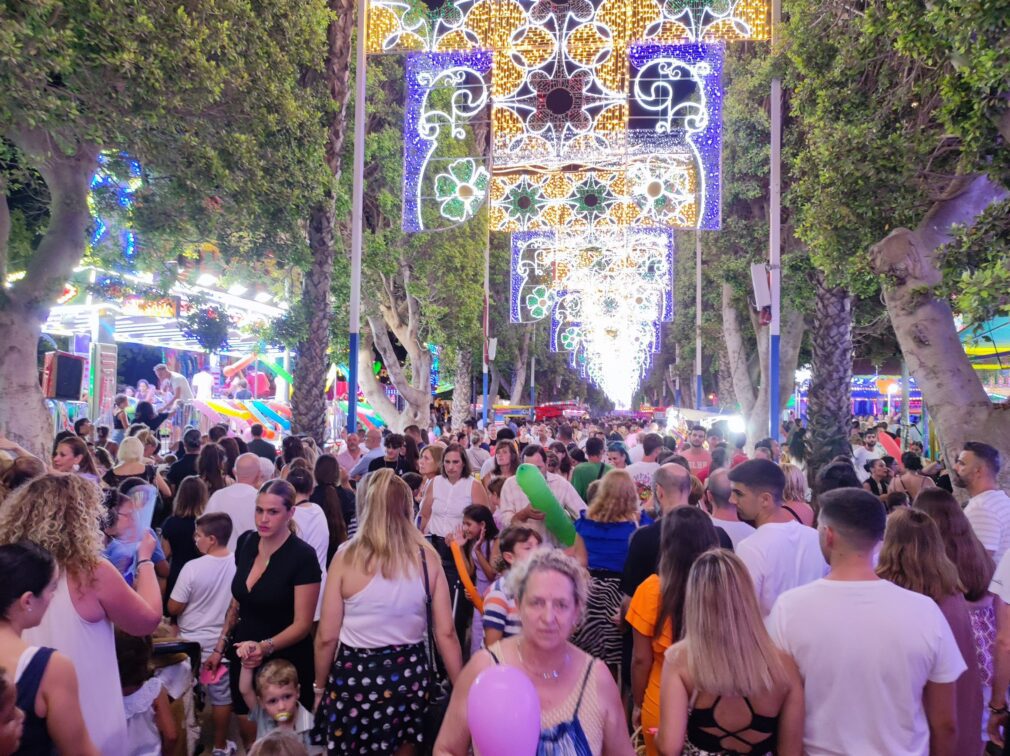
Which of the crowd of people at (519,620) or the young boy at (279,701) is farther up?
the crowd of people at (519,620)

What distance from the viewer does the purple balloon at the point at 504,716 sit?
2.47 metres

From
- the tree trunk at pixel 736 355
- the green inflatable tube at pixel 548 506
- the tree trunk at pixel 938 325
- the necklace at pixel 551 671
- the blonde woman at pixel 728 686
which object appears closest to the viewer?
the necklace at pixel 551 671

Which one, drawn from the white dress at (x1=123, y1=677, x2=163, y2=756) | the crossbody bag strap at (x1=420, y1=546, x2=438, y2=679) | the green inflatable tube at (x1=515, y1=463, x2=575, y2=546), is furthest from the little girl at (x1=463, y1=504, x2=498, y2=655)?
the white dress at (x1=123, y1=677, x2=163, y2=756)

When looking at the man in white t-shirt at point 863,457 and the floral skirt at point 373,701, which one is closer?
the floral skirt at point 373,701

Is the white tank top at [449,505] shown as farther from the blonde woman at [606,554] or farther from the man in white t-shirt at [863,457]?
the man in white t-shirt at [863,457]

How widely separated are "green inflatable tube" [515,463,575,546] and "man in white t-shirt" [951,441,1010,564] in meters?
2.59

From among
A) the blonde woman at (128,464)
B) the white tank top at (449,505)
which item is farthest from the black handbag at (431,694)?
the blonde woman at (128,464)

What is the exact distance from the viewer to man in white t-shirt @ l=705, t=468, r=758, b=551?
581 cm

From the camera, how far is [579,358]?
216 ft

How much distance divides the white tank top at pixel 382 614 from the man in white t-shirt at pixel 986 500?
12.0ft

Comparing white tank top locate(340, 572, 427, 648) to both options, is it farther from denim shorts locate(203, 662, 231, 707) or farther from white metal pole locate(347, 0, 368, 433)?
white metal pole locate(347, 0, 368, 433)

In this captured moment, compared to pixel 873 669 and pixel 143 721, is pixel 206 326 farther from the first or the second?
pixel 873 669

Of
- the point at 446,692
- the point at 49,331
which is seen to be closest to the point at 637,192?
the point at 49,331

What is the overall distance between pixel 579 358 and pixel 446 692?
6123 cm
